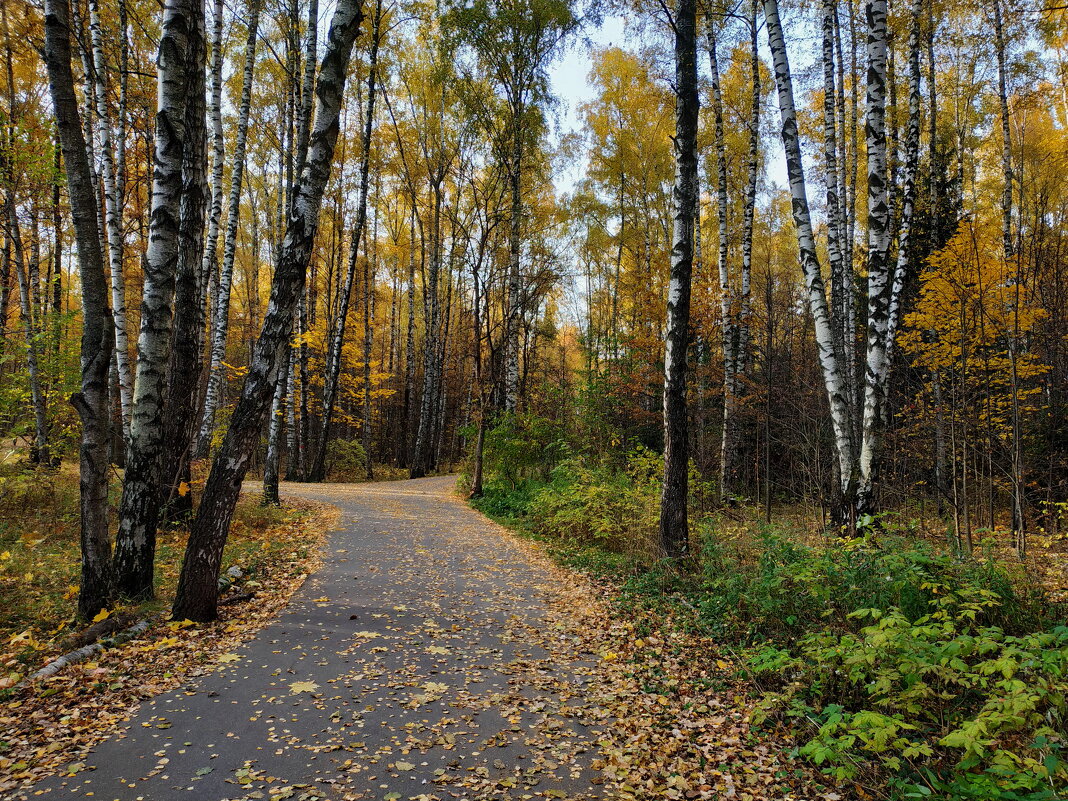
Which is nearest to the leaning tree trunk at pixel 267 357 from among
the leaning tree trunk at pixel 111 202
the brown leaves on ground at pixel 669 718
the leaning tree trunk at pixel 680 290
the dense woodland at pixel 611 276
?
the dense woodland at pixel 611 276

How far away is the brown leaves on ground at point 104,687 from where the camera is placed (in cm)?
310

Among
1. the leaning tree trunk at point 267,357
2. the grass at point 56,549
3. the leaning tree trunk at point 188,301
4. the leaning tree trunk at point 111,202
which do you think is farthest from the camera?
the leaning tree trunk at point 111,202

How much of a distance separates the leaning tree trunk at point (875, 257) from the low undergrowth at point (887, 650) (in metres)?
1.36

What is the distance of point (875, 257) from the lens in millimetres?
7836

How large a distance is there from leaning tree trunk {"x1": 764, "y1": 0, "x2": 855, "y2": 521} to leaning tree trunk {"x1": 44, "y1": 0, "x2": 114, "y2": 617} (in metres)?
8.85

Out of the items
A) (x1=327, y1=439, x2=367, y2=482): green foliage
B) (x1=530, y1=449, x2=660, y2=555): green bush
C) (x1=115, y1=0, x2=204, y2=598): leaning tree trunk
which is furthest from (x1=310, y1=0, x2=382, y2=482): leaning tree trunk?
(x1=115, y1=0, x2=204, y2=598): leaning tree trunk

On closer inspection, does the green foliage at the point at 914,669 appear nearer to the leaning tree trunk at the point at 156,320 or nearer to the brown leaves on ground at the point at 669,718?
the brown leaves on ground at the point at 669,718

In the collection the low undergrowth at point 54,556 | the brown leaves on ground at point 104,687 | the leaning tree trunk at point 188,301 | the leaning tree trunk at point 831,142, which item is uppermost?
the leaning tree trunk at point 831,142

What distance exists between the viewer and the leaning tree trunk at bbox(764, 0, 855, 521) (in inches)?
306

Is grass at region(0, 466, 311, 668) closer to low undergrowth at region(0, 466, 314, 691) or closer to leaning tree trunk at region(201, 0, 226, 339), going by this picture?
low undergrowth at region(0, 466, 314, 691)

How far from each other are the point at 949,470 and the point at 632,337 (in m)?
8.22

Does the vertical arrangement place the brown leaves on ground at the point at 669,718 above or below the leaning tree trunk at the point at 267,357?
below

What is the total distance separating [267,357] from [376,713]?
3.47 meters

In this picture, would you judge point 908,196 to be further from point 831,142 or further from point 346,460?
point 346,460
